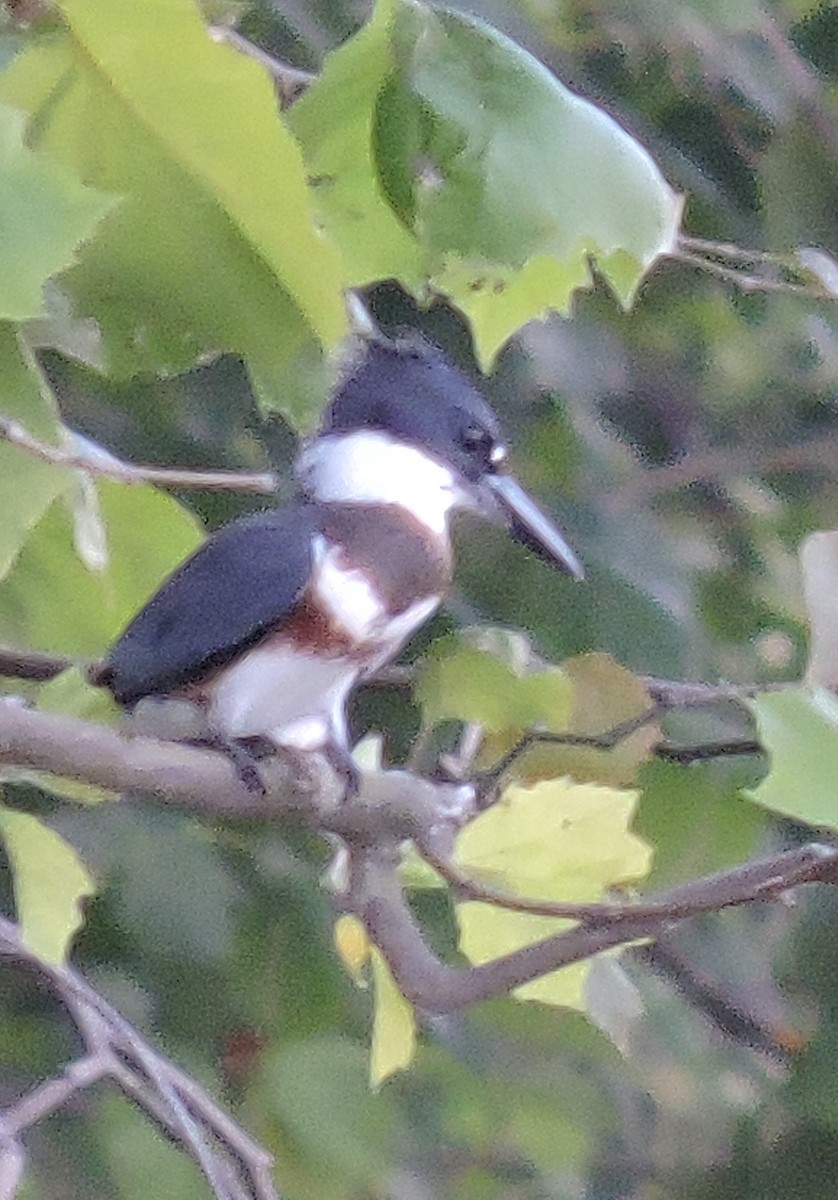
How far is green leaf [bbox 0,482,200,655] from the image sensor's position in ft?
1.52

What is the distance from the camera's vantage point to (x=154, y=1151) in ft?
2.44

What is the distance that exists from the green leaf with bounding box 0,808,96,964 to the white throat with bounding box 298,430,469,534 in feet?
0.43

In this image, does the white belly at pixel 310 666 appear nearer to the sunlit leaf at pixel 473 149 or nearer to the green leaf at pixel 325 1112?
the sunlit leaf at pixel 473 149

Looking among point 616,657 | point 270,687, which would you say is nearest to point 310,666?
point 270,687

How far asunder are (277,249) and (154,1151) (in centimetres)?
52

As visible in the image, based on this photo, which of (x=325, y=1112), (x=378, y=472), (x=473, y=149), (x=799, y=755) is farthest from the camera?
(x=325, y=1112)

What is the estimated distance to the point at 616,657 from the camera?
0.76 meters

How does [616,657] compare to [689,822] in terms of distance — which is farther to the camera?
[616,657]

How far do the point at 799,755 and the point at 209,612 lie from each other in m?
0.17

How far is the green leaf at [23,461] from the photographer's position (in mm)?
359

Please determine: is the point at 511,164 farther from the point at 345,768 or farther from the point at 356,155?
the point at 345,768

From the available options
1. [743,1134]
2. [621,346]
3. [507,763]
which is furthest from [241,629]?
[743,1134]

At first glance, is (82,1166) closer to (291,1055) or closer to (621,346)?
(291,1055)

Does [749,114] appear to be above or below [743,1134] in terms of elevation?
above
